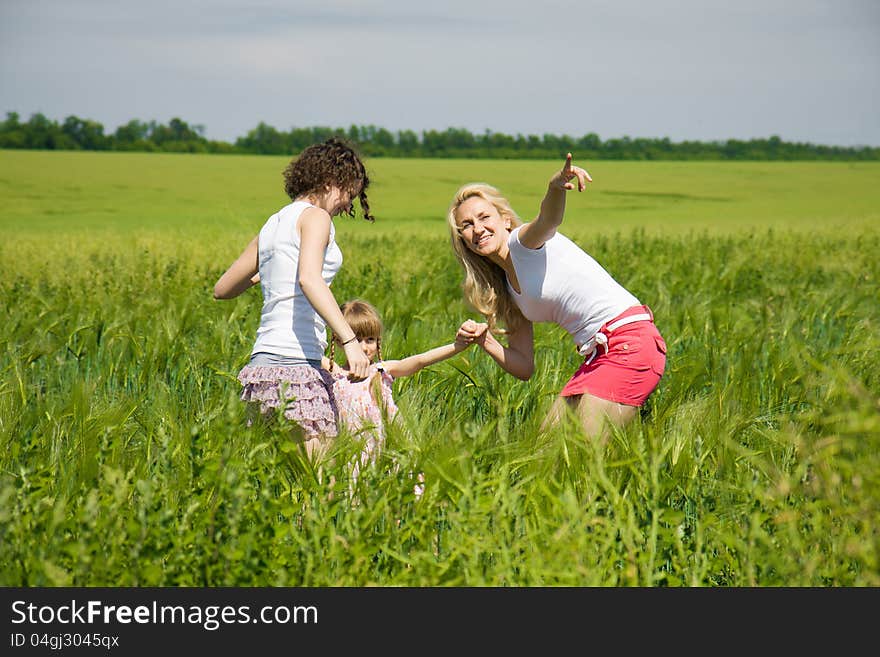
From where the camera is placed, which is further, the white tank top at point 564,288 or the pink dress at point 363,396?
the white tank top at point 564,288

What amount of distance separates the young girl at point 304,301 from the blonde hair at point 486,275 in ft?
1.42

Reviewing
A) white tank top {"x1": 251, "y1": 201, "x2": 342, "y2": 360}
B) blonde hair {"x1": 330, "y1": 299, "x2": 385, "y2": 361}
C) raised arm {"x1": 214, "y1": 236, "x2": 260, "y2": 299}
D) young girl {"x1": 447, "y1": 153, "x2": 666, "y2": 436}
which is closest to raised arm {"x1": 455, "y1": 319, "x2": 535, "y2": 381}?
young girl {"x1": 447, "y1": 153, "x2": 666, "y2": 436}

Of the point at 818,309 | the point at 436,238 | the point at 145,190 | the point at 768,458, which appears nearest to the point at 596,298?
the point at 768,458

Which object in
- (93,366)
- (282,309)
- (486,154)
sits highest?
(486,154)

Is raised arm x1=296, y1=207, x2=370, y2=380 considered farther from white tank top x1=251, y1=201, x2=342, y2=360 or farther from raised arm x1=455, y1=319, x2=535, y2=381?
raised arm x1=455, y1=319, x2=535, y2=381

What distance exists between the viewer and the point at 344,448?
93.6 inches

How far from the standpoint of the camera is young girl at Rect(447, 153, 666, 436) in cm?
306

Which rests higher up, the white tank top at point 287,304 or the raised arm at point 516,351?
the white tank top at point 287,304

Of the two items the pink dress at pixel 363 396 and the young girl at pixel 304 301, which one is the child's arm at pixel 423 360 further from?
the young girl at pixel 304 301

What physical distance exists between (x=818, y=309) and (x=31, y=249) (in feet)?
24.7

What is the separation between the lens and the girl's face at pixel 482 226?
10.4 ft

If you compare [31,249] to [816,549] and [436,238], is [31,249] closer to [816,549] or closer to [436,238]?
[436,238]

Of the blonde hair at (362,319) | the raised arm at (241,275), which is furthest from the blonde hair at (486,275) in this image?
the raised arm at (241,275)

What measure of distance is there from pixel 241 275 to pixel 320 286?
564 mm
